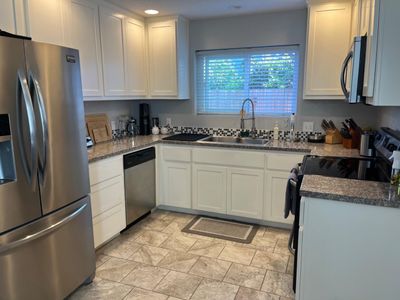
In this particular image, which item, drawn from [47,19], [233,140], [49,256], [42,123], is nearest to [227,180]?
[233,140]

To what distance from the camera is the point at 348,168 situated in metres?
2.11

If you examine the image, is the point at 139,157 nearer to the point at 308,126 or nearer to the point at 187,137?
the point at 187,137

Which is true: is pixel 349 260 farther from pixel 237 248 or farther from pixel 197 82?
pixel 197 82

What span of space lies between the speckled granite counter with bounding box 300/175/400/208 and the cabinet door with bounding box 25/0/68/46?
2.18 m

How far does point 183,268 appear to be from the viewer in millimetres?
2457

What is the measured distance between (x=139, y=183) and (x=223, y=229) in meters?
1.01

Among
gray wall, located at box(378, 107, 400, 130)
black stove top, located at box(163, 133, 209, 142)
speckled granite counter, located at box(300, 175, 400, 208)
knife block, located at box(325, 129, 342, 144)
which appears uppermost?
gray wall, located at box(378, 107, 400, 130)

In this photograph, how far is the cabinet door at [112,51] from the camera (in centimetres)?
298

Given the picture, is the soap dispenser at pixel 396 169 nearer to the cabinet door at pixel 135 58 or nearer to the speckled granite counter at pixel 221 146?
the speckled granite counter at pixel 221 146

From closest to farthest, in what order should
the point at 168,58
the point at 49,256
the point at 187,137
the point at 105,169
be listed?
the point at 49,256 → the point at 105,169 → the point at 168,58 → the point at 187,137

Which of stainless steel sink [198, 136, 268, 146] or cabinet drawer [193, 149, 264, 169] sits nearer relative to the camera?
cabinet drawer [193, 149, 264, 169]

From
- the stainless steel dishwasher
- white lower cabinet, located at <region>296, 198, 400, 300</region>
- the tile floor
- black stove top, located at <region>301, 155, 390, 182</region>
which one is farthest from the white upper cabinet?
white lower cabinet, located at <region>296, 198, 400, 300</region>

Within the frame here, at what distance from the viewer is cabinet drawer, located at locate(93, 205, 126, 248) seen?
103 inches

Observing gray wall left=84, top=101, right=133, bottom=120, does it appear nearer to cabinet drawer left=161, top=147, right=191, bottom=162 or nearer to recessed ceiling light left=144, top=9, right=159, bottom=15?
cabinet drawer left=161, top=147, right=191, bottom=162
